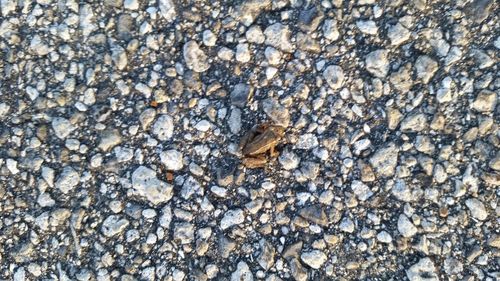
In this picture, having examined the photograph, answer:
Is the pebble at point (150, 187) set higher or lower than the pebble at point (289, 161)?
lower

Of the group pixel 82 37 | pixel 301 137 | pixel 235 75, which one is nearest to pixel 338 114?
pixel 301 137

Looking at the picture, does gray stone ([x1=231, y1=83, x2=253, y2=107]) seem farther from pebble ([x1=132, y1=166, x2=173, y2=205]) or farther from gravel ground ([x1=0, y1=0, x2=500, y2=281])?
pebble ([x1=132, y1=166, x2=173, y2=205])

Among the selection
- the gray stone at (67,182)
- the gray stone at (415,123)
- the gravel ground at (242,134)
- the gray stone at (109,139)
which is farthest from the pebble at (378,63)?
the gray stone at (67,182)

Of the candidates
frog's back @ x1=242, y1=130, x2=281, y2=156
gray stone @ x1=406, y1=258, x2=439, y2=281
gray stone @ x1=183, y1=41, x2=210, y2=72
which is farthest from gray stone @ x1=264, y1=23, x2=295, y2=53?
gray stone @ x1=406, y1=258, x2=439, y2=281

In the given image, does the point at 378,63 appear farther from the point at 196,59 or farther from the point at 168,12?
the point at 168,12

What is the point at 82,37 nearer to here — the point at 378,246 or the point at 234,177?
the point at 234,177

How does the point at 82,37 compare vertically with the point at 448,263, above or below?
above

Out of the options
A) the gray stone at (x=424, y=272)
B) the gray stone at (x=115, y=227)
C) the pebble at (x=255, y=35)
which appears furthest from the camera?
the pebble at (x=255, y=35)

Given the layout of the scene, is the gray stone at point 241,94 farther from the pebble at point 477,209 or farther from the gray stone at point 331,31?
the pebble at point 477,209
